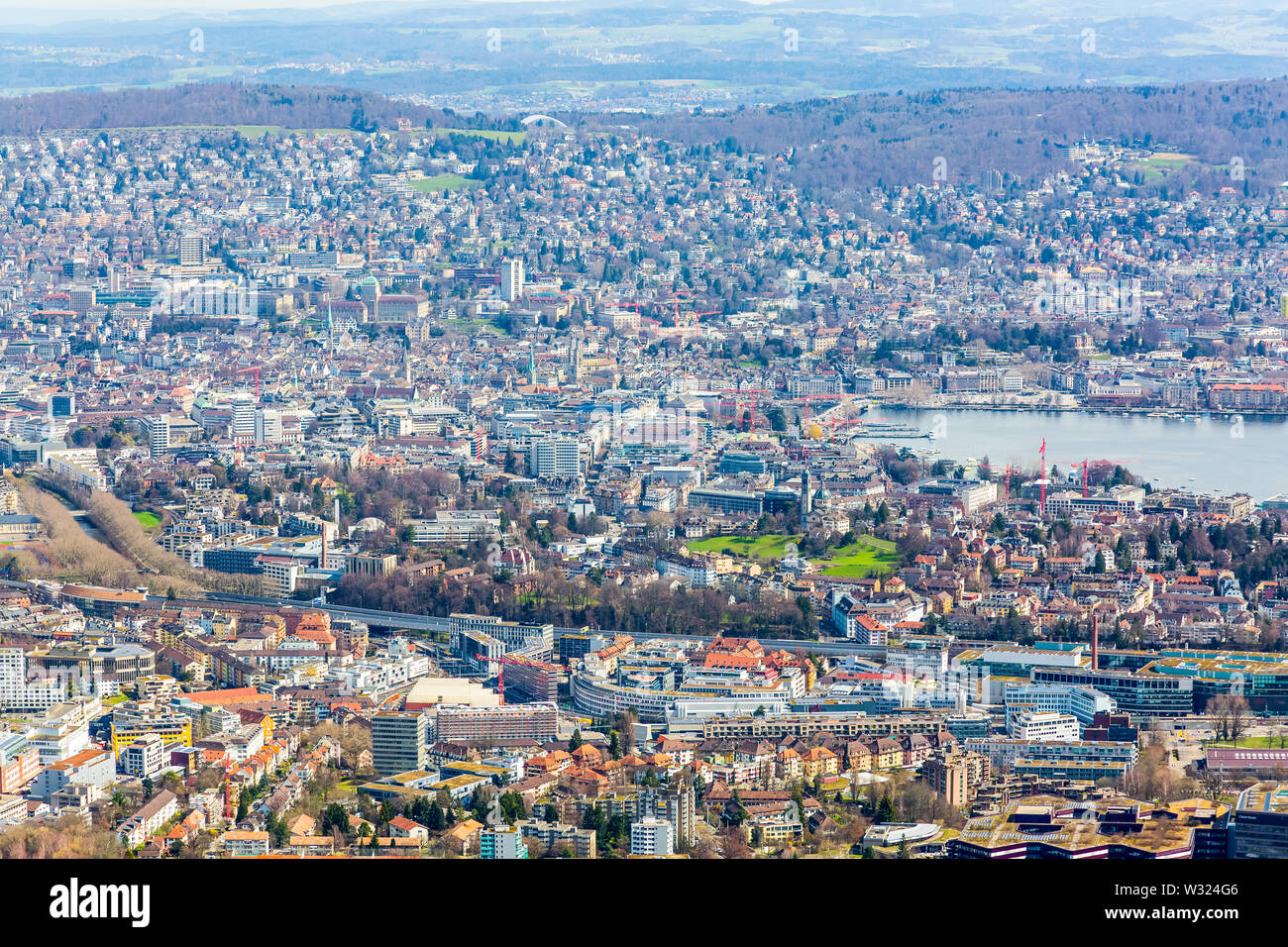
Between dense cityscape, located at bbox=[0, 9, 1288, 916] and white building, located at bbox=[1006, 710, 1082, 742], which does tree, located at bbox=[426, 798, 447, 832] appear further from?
white building, located at bbox=[1006, 710, 1082, 742]

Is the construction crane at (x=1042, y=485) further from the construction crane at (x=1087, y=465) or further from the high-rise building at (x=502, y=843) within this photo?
the high-rise building at (x=502, y=843)

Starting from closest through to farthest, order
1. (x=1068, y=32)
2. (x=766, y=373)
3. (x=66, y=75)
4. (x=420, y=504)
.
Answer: (x=420, y=504) < (x=766, y=373) < (x=66, y=75) < (x=1068, y=32)

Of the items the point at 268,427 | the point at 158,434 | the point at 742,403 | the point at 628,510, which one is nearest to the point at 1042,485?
the point at 628,510

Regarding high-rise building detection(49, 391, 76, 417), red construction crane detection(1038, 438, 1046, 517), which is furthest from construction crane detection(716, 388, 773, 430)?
high-rise building detection(49, 391, 76, 417)

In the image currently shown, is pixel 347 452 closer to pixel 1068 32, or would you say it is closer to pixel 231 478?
pixel 231 478
